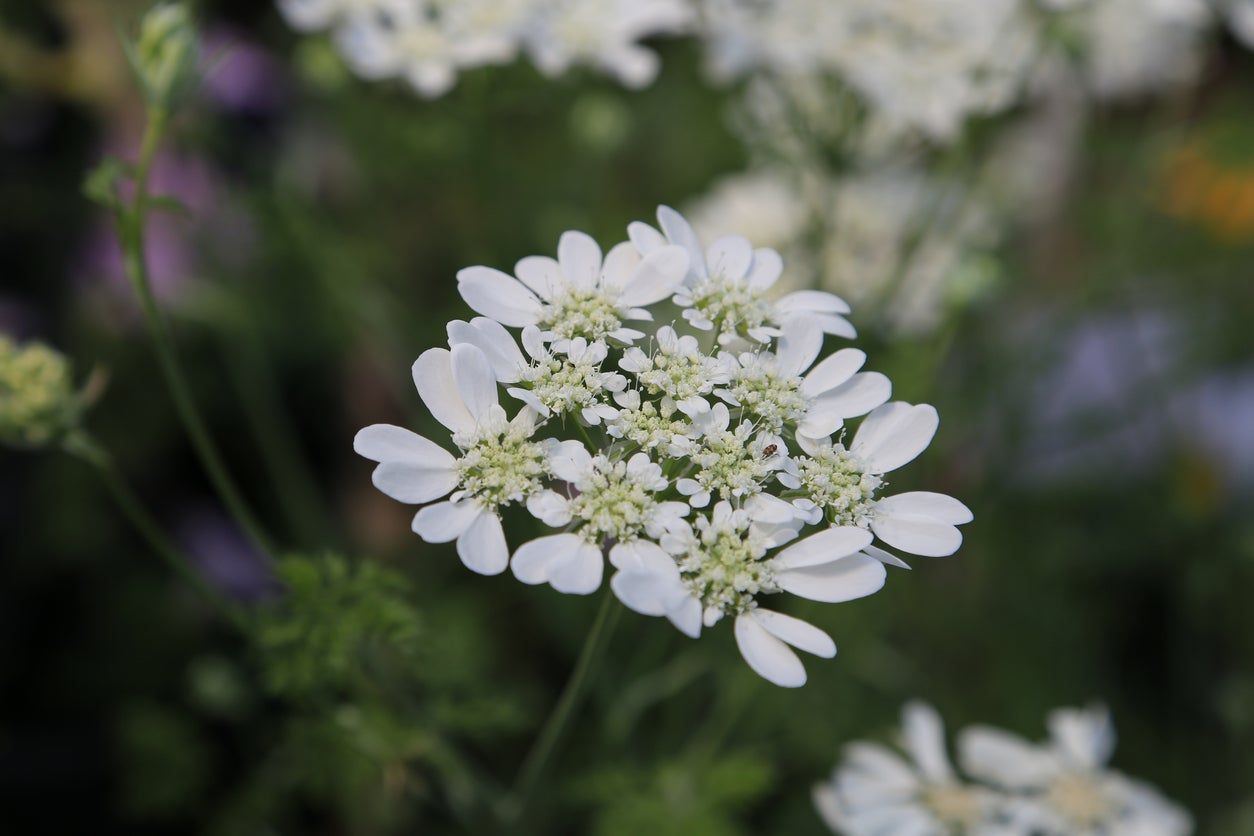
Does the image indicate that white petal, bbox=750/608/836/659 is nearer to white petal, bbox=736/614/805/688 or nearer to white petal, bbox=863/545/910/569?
white petal, bbox=736/614/805/688

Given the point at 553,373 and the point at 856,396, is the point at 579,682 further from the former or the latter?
the point at 856,396

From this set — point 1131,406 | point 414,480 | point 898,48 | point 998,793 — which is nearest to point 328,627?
point 414,480

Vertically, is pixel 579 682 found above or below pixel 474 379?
below

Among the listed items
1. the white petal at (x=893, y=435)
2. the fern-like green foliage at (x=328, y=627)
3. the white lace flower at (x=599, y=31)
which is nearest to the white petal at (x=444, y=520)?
the fern-like green foliage at (x=328, y=627)

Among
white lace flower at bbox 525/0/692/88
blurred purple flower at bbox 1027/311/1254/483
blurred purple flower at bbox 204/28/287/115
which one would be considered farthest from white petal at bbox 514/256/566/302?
blurred purple flower at bbox 204/28/287/115

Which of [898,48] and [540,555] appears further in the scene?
[898,48]

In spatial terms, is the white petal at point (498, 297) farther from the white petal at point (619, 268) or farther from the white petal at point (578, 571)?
the white petal at point (578, 571)

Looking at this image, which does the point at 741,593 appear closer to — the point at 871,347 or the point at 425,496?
the point at 425,496
